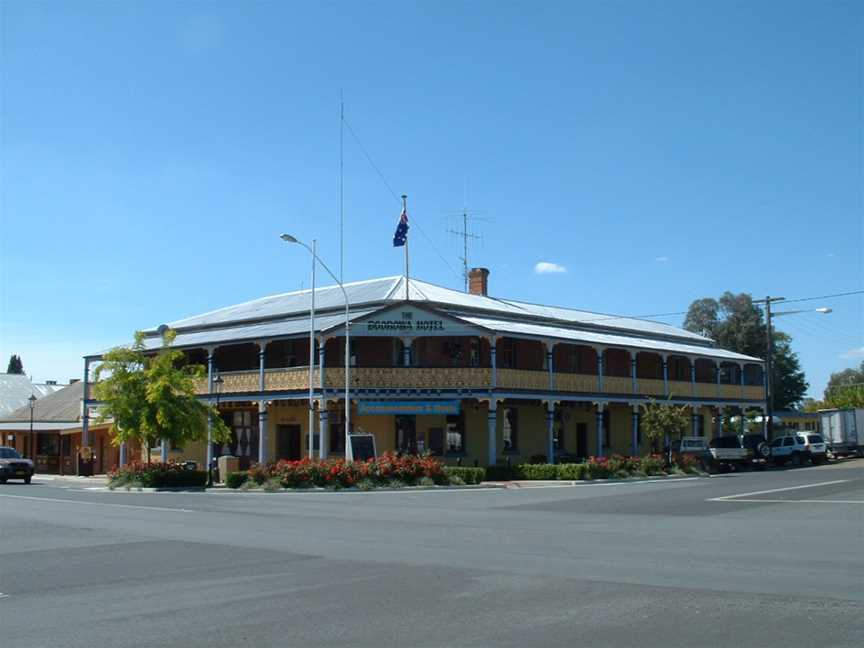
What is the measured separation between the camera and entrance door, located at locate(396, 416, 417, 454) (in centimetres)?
3922

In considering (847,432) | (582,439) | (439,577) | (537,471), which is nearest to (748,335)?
(847,432)

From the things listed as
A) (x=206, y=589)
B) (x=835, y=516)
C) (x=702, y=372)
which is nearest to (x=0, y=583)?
(x=206, y=589)

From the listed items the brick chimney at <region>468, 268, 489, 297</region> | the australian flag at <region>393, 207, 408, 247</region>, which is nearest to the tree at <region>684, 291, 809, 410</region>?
the brick chimney at <region>468, 268, 489, 297</region>

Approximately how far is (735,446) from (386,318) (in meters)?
18.1

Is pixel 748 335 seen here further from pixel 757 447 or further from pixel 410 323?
pixel 410 323

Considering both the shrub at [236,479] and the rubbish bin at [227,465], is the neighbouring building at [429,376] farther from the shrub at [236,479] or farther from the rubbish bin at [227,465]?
the shrub at [236,479]

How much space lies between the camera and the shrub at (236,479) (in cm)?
3247

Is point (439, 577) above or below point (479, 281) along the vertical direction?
below

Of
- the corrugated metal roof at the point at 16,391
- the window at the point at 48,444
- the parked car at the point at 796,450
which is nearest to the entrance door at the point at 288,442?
the window at the point at 48,444

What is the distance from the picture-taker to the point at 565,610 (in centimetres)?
895

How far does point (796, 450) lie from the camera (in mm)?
47125

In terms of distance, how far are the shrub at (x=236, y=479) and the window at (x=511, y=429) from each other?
13.2 m

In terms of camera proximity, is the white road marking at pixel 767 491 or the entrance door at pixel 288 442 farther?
the entrance door at pixel 288 442

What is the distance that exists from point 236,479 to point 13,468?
1159cm
